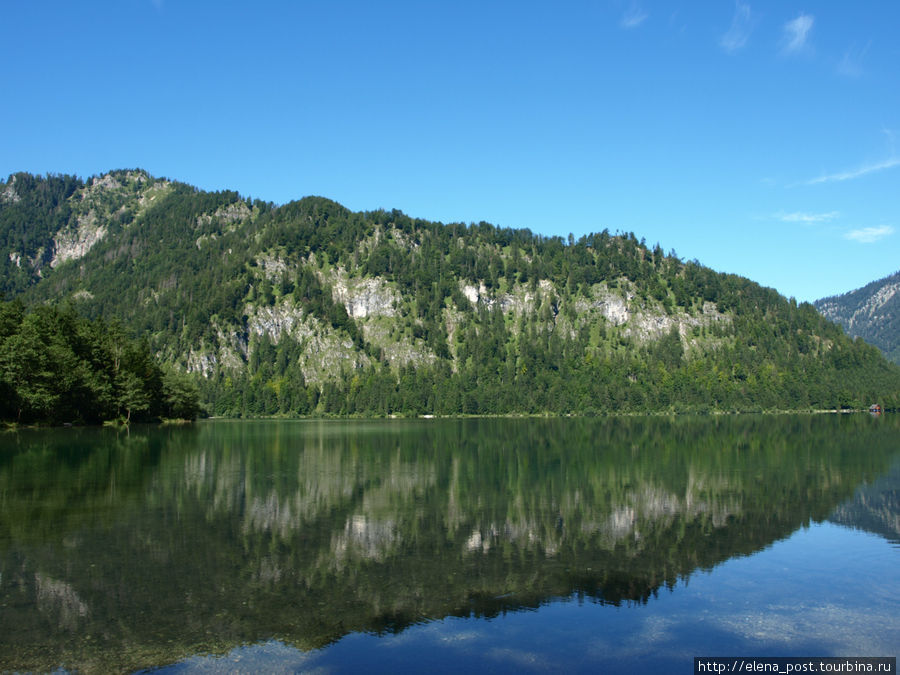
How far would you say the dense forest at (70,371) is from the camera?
3364 inches

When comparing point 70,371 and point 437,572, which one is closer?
point 437,572

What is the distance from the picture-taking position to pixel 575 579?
20.1 m

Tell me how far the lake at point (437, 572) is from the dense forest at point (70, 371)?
164 ft

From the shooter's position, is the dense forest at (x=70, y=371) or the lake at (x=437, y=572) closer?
the lake at (x=437, y=572)

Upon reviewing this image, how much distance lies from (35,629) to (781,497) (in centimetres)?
3541

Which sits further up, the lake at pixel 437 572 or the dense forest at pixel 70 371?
the dense forest at pixel 70 371

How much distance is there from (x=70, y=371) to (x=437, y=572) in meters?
90.7

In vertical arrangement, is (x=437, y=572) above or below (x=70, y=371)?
below

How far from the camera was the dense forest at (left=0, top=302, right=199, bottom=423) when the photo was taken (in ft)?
280

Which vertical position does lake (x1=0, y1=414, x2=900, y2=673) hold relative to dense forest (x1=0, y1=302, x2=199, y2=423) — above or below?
below

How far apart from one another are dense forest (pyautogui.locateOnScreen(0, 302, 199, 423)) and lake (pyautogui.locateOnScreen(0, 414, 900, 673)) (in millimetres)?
50130

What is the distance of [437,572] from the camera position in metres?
20.6

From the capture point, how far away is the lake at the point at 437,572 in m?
14.6

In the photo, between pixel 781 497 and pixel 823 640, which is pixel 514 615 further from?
pixel 781 497
